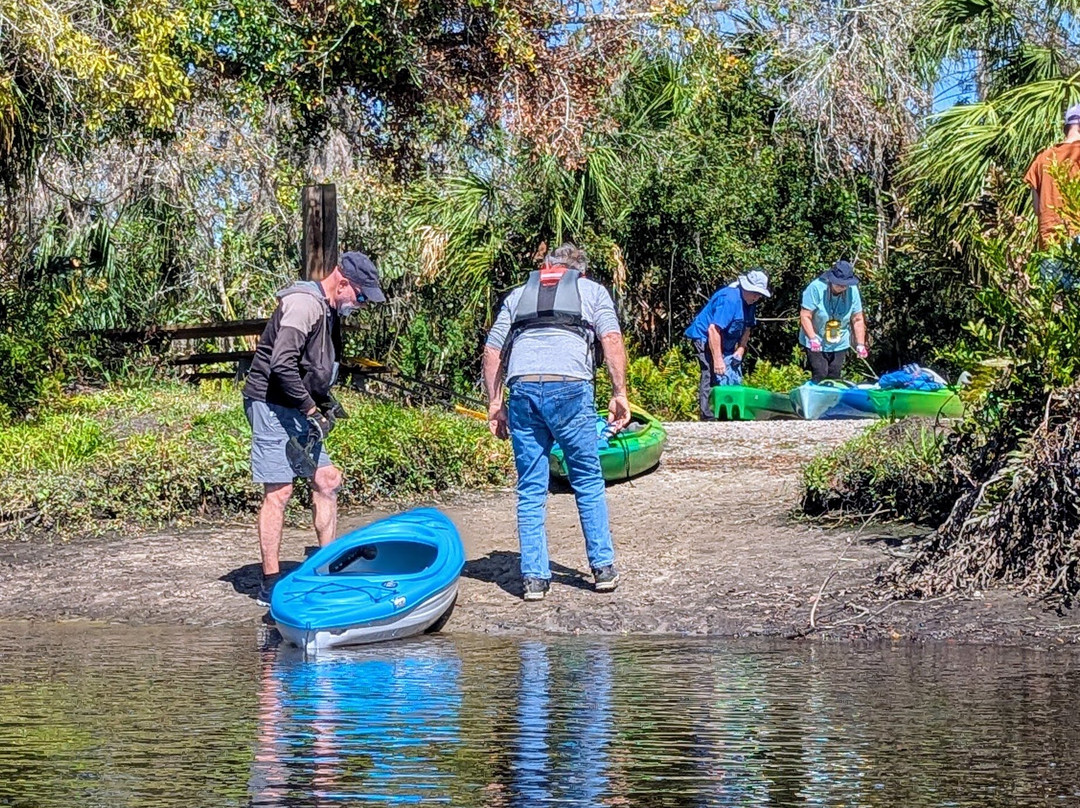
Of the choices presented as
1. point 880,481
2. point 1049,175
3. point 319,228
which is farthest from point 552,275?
point 319,228

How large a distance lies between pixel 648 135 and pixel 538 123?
4.50 metres

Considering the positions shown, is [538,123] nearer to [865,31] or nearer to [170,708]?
[865,31]

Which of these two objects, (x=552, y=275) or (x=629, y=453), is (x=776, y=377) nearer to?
(x=629, y=453)

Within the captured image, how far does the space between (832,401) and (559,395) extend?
7.12 m

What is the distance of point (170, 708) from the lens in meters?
6.16

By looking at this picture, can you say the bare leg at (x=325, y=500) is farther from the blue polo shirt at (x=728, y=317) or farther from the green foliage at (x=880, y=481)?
the blue polo shirt at (x=728, y=317)

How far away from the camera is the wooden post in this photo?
1489 cm

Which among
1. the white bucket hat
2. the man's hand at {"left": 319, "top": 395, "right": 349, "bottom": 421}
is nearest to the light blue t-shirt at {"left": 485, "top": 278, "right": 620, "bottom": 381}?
the man's hand at {"left": 319, "top": 395, "right": 349, "bottom": 421}

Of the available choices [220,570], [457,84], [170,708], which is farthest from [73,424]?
[170,708]

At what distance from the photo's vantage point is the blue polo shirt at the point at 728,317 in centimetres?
1553

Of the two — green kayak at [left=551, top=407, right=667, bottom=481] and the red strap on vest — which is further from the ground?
the red strap on vest

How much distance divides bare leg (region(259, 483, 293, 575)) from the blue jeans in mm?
1226

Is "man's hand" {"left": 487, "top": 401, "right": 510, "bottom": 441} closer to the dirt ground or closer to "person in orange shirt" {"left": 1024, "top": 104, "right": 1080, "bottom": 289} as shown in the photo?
the dirt ground

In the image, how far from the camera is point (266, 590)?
8.73 metres
